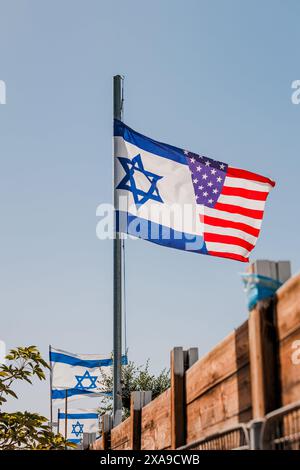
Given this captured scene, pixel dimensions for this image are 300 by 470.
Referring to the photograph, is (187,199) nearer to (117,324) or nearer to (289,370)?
(117,324)

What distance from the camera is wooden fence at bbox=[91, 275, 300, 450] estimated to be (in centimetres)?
407

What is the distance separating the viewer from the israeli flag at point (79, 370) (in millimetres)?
24703

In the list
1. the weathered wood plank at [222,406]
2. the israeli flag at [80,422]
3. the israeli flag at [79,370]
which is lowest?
the weathered wood plank at [222,406]

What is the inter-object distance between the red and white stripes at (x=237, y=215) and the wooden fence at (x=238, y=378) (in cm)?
330

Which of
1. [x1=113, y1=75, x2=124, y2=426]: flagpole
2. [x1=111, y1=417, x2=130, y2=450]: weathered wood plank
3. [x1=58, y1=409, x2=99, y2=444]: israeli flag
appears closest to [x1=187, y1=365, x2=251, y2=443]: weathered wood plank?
[x1=111, y1=417, x2=130, y2=450]: weathered wood plank

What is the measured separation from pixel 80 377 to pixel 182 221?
1528cm

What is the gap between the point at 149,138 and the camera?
1185 centimetres

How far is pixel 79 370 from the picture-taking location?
2509cm

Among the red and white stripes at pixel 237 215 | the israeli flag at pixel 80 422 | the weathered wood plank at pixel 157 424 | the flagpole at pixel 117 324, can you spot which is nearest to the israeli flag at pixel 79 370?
the israeli flag at pixel 80 422

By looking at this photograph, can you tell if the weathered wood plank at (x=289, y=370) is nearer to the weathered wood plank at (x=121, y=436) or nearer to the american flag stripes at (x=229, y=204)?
the weathered wood plank at (x=121, y=436)

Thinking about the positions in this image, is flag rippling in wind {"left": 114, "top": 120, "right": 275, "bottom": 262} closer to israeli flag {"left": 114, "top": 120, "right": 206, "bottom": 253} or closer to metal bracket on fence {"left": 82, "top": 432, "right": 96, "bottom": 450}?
israeli flag {"left": 114, "top": 120, "right": 206, "bottom": 253}
